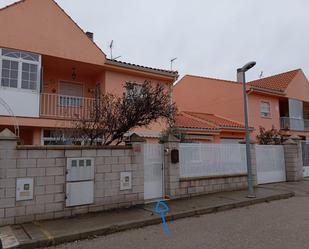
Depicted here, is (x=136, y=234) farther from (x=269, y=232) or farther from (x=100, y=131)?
(x=100, y=131)

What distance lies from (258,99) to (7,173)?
19.5 meters

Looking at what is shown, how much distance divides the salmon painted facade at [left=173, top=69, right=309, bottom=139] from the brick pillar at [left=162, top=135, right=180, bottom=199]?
12.8m

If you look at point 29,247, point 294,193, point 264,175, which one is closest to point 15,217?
point 29,247

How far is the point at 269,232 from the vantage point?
20.4 ft

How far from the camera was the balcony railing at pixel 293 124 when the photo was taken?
938 inches

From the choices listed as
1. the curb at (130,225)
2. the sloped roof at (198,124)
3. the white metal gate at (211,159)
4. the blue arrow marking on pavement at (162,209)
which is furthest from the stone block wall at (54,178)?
the sloped roof at (198,124)

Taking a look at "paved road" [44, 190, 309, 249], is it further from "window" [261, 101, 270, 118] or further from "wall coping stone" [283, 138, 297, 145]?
"window" [261, 101, 270, 118]

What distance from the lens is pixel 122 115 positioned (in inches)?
380

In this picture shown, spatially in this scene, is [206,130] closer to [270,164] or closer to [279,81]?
[270,164]

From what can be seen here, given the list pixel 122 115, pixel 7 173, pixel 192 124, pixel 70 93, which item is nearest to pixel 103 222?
pixel 7 173

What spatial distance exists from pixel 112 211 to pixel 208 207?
9.13 feet

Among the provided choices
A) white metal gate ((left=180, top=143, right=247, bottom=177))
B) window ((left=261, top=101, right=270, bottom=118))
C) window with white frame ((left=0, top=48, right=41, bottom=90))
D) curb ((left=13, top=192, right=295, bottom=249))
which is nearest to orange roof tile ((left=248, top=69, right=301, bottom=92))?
window ((left=261, top=101, right=270, bottom=118))

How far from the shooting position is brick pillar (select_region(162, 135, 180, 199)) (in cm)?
955

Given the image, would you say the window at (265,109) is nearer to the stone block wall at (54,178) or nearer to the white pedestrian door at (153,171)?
the white pedestrian door at (153,171)
